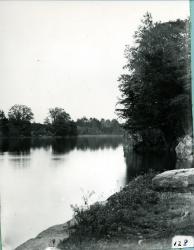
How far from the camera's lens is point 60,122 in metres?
5.29

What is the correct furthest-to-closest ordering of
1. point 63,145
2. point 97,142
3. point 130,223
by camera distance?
point 97,142, point 63,145, point 130,223

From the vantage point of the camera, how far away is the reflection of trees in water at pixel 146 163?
567 cm

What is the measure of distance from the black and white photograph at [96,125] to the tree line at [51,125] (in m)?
0.01

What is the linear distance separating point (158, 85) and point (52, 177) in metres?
1.80

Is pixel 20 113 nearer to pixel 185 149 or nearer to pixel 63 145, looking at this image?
pixel 63 145

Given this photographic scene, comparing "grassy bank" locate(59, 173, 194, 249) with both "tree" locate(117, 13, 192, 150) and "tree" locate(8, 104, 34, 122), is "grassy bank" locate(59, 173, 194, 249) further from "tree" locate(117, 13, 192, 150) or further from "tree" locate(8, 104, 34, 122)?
"tree" locate(8, 104, 34, 122)

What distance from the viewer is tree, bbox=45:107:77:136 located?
5246 mm

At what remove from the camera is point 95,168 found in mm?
5449

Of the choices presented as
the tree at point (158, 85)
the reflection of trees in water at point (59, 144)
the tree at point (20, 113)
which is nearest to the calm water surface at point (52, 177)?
the reflection of trees in water at point (59, 144)

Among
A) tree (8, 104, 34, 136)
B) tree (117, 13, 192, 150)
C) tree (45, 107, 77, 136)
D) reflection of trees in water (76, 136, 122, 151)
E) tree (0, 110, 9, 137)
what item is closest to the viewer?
tree (0, 110, 9, 137)

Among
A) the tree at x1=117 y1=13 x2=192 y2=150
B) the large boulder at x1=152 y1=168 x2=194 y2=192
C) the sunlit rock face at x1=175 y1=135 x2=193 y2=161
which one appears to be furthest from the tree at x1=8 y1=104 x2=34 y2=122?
the sunlit rock face at x1=175 y1=135 x2=193 y2=161

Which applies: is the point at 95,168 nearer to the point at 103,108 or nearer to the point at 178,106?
the point at 103,108

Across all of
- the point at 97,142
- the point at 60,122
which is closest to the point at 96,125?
the point at 97,142

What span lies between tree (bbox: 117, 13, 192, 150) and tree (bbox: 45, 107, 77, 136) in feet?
2.14
